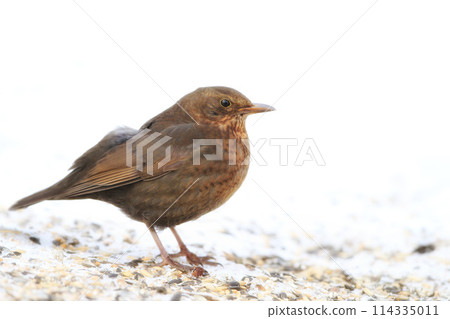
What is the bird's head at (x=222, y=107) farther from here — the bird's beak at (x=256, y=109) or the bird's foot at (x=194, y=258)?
the bird's foot at (x=194, y=258)

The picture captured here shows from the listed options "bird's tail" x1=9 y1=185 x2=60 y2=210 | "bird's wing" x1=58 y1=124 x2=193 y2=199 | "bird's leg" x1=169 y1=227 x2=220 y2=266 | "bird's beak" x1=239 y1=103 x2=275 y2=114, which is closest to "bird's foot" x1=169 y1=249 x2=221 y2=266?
"bird's leg" x1=169 y1=227 x2=220 y2=266

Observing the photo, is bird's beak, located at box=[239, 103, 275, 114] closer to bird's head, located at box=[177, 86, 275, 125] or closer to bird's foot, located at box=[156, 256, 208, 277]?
bird's head, located at box=[177, 86, 275, 125]

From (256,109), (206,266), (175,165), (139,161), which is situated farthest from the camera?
(206,266)

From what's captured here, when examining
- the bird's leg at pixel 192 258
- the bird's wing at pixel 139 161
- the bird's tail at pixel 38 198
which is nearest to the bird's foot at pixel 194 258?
the bird's leg at pixel 192 258

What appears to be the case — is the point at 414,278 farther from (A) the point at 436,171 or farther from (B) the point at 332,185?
(A) the point at 436,171

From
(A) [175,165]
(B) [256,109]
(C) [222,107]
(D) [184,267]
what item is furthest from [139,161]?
(B) [256,109]

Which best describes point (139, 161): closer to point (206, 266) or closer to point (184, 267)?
point (184, 267)

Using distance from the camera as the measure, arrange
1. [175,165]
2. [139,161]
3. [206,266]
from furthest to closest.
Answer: [206,266] < [139,161] < [175,165]
